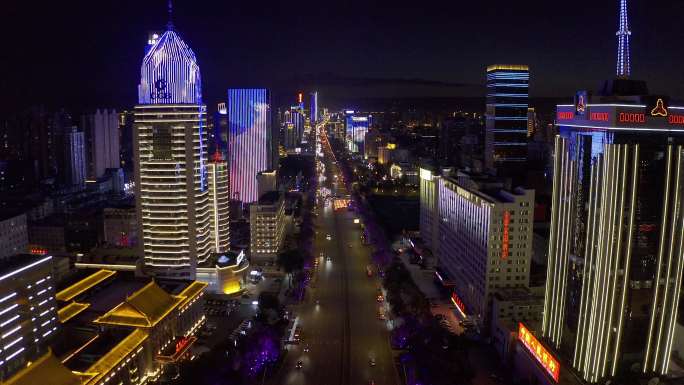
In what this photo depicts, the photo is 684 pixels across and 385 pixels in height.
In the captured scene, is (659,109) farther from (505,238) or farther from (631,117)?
(505,238)

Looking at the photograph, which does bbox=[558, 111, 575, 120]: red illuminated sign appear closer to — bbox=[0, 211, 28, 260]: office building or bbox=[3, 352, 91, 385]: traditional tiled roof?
bbox=[3, 352, 91, 385]: traditional tiled roof

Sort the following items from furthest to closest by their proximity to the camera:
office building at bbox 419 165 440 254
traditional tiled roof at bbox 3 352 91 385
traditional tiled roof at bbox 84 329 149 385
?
office building at bbox 419 165 440 254, traditional tiled roof at bbox 84 329 149 385, traditional tiled roof at bbox 3 352 91 385

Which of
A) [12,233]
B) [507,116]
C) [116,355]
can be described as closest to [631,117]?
[116,355]

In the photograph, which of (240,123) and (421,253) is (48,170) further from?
(421,253)

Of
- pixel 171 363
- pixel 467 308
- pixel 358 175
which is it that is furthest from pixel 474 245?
pixel 358 175

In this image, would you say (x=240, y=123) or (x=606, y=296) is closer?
(x=606, y=296)

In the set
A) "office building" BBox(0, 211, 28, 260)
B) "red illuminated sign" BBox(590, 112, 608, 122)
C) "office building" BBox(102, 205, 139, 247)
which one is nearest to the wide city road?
"red illuminated sign" BBox(590, 112, 608, 122)

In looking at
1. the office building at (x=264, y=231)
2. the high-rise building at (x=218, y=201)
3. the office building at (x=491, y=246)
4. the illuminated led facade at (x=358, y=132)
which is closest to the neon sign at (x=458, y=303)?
the office building at (x=491, y=246)
